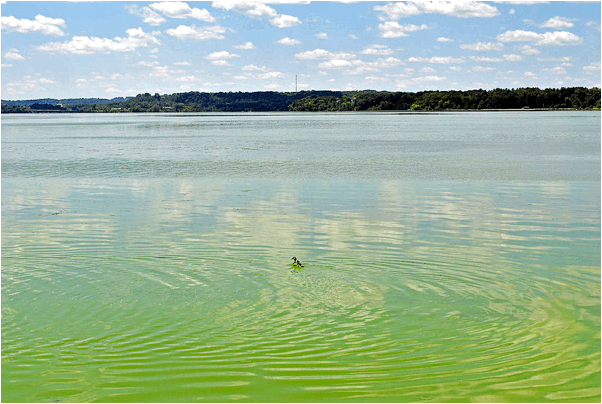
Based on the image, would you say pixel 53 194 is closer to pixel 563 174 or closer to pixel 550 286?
pixel 550 286

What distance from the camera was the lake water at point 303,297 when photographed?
8.47 m

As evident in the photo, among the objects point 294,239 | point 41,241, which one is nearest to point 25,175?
point 41,241

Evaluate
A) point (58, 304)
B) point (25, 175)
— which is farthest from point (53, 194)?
point (58, 304)

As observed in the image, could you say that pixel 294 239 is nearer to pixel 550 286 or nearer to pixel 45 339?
pixel 550 286

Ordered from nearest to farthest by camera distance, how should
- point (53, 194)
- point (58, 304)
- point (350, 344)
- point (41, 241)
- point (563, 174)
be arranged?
point (350, 344), point (58, 304), point (41, 241), point (53, 194), point (563, 174)

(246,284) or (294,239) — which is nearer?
(246,284)

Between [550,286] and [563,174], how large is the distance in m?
22.8

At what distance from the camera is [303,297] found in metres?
12.0

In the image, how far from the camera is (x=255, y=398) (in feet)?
26.2

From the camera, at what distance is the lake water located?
847 cm

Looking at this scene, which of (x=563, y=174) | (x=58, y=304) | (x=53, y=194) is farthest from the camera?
(x=563, y=174)

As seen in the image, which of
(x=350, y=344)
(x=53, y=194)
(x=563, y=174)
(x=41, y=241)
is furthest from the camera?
(x=563, y=174)

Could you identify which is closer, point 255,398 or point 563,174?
point 255,398

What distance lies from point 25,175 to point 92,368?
29.8m
